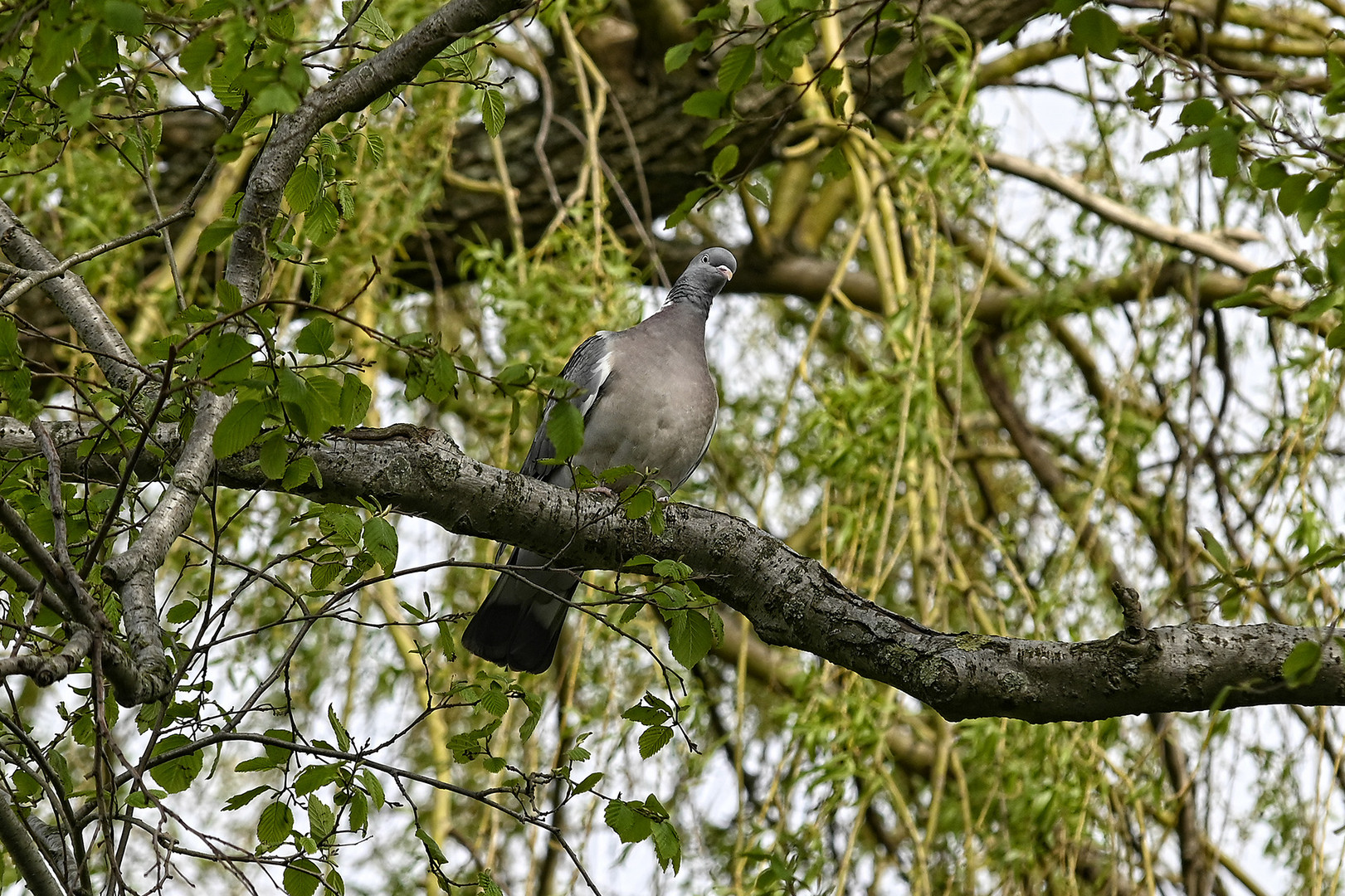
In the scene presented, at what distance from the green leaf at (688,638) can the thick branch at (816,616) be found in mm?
149

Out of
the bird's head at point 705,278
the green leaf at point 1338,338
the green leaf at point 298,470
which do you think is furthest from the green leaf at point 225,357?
the bird's head at point 705,278

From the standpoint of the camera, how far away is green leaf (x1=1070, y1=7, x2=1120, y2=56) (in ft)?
4.84

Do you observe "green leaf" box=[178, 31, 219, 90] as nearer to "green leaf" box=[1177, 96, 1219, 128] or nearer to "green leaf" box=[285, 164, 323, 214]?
"green leaf" box=[285, 164, 323, 214]

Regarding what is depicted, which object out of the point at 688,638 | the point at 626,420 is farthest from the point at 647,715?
the point at 626,420

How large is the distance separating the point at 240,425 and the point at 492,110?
0.70 metres

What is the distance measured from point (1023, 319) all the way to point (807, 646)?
241cm

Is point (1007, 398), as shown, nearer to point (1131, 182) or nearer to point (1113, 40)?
point (1131, 182)

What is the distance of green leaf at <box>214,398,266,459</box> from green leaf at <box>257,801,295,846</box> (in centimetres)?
58

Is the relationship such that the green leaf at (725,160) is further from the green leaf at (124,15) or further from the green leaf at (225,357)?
the green leaf at (124,15)

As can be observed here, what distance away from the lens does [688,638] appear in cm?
180

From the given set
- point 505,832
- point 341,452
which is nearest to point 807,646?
point 341,452

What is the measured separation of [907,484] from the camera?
3.15m

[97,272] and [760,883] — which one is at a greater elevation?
[97,272]

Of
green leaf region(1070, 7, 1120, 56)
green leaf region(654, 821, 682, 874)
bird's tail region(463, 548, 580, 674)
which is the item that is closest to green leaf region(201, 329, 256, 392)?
green leaf region(654, 821, 682, 874)
